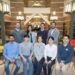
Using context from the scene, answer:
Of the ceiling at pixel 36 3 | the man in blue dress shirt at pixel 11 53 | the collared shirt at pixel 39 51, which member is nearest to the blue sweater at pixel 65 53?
the collared shirt at pixel 39 51

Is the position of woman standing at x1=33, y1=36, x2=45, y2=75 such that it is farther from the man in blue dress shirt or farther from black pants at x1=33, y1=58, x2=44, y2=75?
the man in blue dress shirt

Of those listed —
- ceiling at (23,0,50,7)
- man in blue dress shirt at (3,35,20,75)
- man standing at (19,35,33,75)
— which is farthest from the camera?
ceiling at (23,0,50,7)

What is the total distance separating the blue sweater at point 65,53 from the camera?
7.30 m

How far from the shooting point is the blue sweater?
730cm

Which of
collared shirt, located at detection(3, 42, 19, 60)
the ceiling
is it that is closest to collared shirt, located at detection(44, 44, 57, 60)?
collared shirt, located at detection(3, 42, 19, 60)

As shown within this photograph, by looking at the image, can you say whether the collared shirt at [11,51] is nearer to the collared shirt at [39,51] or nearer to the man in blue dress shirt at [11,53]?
the man in blue dress shirt at [11,53]

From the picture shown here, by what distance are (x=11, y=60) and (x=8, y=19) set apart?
14710 millimetres

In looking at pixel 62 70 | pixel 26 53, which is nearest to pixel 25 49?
pixel 26 53

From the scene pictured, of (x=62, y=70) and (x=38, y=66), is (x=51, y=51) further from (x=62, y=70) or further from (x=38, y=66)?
(x=62, y=70)

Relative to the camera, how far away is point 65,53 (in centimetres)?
733

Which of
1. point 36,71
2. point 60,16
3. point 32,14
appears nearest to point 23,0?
point 32,14

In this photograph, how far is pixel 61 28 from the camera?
2302 centimetres

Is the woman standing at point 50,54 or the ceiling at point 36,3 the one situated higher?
the ceiling at point 36,3

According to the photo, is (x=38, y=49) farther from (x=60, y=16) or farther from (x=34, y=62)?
(x=60, y=16)
